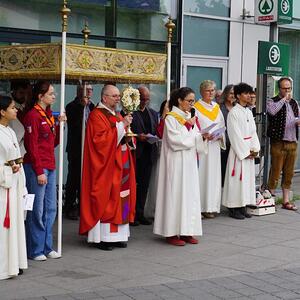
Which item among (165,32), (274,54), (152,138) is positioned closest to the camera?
(152,138)

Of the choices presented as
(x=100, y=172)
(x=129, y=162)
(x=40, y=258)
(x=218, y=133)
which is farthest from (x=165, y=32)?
(x=40, y=258)

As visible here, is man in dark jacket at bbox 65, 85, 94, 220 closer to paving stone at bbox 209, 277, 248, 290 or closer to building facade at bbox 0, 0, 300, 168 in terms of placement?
building facade at bbox 0, 0, 300, 168

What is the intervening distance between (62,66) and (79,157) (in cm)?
283

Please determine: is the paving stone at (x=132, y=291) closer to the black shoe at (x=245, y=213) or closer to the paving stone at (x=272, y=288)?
the paving stone at (x=272, y=288)

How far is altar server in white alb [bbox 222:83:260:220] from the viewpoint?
10672mm

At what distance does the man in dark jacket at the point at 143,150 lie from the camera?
10.1 meters

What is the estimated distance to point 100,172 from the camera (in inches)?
333

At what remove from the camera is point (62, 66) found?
7.86 meters

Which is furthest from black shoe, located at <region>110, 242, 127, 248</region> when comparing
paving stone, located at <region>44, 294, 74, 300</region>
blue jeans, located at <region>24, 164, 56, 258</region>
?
paving stone, located at <region>44, 294, 74, 300</region>

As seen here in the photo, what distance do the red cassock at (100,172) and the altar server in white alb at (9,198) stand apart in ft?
4.41

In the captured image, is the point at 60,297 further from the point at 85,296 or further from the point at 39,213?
the point at 39,213

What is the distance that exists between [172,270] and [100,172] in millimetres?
1474

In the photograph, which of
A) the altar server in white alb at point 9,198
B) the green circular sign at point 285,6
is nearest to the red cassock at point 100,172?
the altar server in white alb at point 9,198

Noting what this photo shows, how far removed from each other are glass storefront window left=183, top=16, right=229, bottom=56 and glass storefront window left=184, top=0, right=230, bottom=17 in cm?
15
